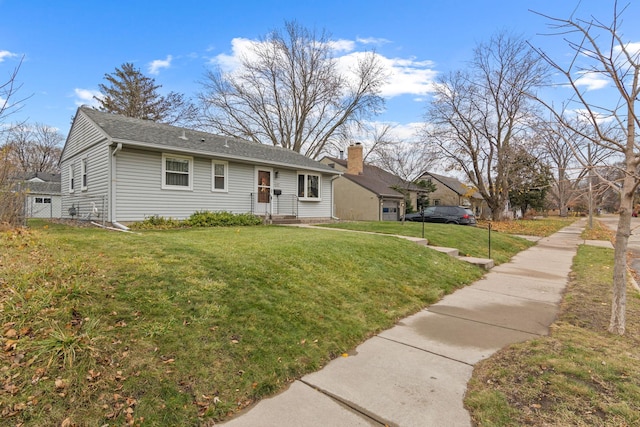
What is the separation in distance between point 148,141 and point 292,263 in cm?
806

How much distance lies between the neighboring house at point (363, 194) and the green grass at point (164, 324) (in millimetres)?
19078

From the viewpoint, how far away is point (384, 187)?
2689 cm

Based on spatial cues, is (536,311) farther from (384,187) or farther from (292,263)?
(384,187)

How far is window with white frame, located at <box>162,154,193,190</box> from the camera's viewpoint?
38.1 feet

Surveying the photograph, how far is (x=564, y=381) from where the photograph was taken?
9.15 feet

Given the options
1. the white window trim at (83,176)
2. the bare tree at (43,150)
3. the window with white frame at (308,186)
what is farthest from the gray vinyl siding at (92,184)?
the bare tree at (43,150)

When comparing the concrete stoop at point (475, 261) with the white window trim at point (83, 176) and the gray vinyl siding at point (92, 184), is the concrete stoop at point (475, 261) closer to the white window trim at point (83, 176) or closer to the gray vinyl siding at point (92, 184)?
the gray vinyl siding at point (92, 184)

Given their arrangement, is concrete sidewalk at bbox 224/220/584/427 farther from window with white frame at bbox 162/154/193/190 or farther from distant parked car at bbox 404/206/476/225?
distant parked car at bbox 404/206/476/225

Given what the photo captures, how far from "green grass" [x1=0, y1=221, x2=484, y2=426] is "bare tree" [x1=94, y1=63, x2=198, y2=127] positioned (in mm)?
30327

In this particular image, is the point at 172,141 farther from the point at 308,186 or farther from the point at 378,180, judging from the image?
the point at 378,180

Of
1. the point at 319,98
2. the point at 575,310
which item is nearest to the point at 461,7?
the point at 575,310

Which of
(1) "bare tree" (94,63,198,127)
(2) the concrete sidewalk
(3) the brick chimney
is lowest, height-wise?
(2) the concrete sidewalk

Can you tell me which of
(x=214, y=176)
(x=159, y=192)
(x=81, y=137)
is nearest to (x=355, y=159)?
(x=214, y=176)

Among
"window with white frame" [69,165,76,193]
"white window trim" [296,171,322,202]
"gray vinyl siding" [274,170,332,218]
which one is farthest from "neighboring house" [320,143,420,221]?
"window with white frame" [69,165,76,193]
